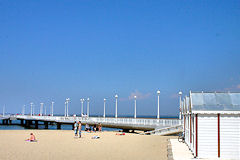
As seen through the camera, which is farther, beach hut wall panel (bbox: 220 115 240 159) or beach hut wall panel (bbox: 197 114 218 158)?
beach hut wall panel (bbox: 197 114 218 158)

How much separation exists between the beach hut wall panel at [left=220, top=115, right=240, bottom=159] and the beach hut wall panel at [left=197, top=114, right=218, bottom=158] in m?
0.31

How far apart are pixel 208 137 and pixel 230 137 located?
0.99 m

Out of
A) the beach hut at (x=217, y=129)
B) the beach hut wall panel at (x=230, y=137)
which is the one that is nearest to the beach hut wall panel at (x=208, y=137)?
the beach hut at (x=217, y=129)

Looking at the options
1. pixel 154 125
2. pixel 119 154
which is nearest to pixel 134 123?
pixel 154 125

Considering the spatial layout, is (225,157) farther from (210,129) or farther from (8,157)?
(8,157)

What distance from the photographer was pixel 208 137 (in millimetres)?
14195

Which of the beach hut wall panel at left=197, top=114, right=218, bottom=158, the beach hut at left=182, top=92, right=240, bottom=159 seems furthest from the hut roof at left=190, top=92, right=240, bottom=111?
the beach hut wall panel at left=197, top=114, right=218, bottom=158

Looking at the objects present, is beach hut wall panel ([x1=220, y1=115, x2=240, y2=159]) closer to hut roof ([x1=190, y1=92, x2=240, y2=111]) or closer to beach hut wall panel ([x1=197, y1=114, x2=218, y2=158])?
beach hut wall panel ([x1=197, y1=114, x2=218, y2=158])

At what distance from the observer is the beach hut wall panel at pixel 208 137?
14.1 meters

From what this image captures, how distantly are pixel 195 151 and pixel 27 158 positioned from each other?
7935 millimetres

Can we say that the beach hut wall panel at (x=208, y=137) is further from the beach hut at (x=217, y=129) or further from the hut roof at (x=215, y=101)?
the hut roof at (x=215, y=101)

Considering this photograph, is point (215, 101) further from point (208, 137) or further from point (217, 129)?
point (208, 137)

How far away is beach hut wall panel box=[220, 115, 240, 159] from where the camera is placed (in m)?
14.0

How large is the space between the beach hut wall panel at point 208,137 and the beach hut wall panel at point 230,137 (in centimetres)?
31
